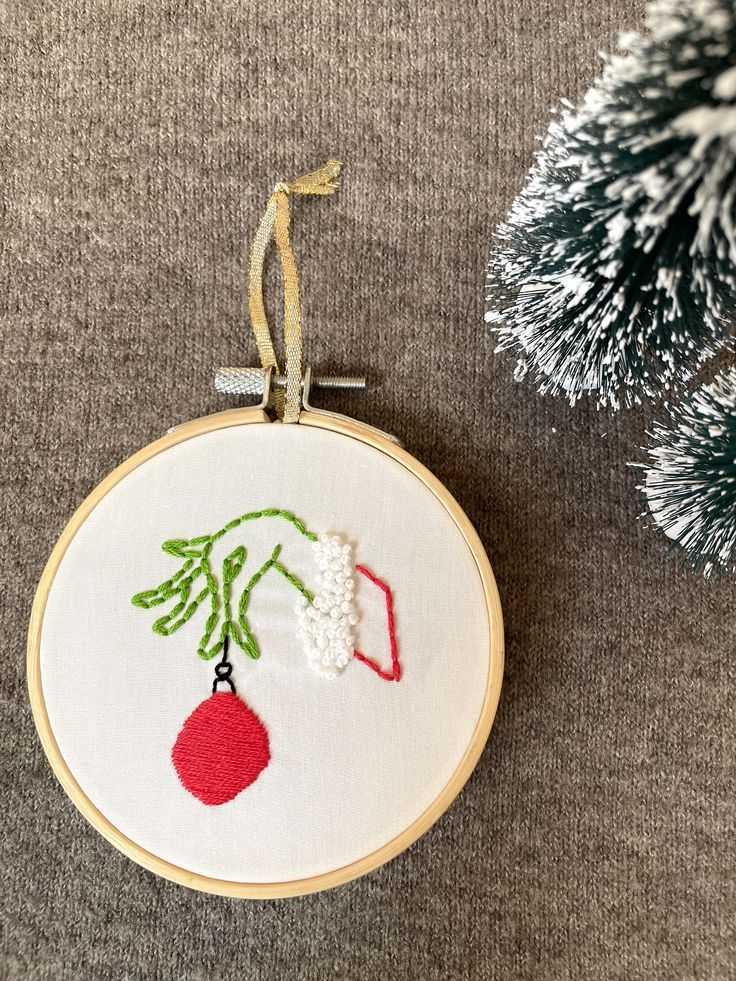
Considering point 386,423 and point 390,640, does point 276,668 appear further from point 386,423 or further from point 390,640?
point 386,423

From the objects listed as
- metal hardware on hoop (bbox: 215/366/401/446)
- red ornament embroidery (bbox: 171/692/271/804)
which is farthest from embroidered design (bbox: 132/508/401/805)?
metal hardware on hoop (bbox: 215/366/401/446)

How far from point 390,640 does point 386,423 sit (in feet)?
0.75

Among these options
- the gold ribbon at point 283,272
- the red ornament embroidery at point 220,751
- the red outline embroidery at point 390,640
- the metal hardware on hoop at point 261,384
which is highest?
the gold ribbon at point 283,272

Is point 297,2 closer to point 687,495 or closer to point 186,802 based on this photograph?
point 687,495

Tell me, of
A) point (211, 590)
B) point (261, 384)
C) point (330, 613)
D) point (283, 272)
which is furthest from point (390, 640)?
point (283, 272)

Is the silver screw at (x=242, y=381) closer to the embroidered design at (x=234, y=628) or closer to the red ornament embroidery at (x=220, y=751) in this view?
the embroidered design at (x=234, y=628)

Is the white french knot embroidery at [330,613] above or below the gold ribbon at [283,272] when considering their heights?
below

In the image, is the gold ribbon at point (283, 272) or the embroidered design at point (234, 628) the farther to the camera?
the gold ribbon at point (283, 272)

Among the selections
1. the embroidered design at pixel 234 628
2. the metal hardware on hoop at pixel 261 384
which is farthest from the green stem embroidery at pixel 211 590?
the metal hardware on hoop at pixel 261 384

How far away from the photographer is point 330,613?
0.61 metres

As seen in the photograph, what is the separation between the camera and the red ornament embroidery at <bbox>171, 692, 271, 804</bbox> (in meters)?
0.59

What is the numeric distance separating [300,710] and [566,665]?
27 centimetres

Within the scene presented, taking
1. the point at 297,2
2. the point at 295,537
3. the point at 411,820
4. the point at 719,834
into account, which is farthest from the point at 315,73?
the point at 719,834

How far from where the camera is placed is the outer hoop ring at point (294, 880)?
0.60 metres
